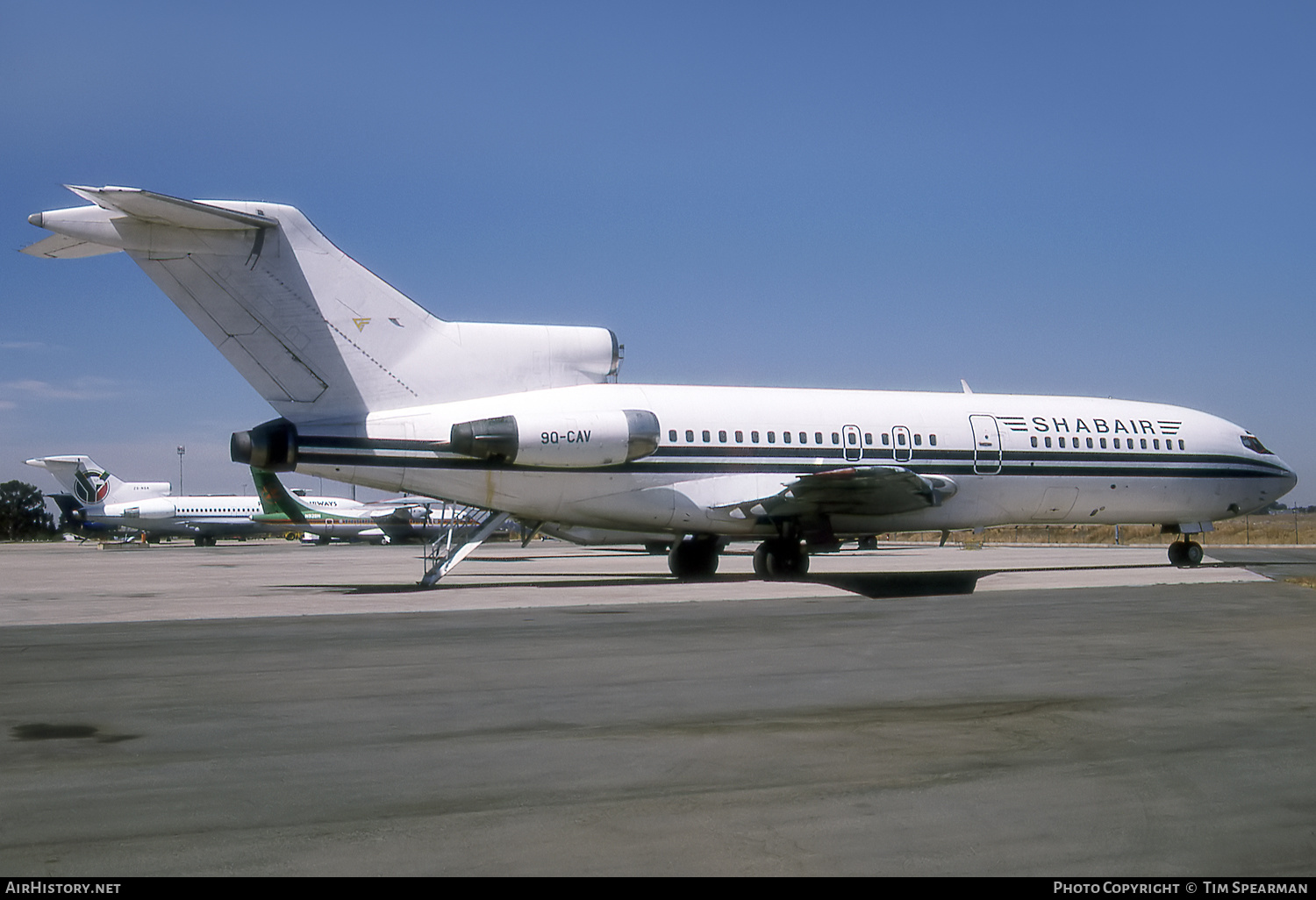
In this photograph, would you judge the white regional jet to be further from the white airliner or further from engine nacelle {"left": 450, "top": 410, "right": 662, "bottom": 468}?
the white airliner

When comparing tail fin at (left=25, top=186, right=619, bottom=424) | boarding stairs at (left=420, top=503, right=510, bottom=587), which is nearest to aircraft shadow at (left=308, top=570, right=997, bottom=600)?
boarding stairs at (left=420, top=503, right=510, bottom=587)

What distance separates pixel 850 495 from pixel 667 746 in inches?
589

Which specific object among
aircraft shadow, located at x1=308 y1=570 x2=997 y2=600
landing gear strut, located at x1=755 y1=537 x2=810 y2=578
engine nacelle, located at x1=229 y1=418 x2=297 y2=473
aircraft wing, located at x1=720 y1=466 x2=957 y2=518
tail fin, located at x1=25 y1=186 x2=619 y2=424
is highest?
tail fin, located at x1=25 y1=186 x2=619 y2=424

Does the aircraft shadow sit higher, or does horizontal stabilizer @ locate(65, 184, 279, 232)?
horizontal stabilizer @ locate(65, 184, 279, 232)

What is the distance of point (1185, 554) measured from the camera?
2545 cm

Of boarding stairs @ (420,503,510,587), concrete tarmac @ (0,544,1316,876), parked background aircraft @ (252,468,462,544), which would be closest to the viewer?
concrete tarmac @ (0,544,1316,876)

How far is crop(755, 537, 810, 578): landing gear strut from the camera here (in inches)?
851

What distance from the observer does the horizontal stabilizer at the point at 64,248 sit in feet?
53.1

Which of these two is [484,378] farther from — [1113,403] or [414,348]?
[1113,403]

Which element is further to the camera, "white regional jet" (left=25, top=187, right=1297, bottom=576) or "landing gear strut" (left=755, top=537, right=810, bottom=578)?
"landing gear strut" (left=755, top=537, right=810, bottom=578)

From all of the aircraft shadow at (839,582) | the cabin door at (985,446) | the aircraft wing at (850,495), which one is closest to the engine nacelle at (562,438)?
the aircraft wing at (850,495)

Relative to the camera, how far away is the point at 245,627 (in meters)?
12.9

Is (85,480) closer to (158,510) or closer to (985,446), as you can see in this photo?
(158,510)

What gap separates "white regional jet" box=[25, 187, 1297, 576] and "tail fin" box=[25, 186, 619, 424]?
3 centimetres
